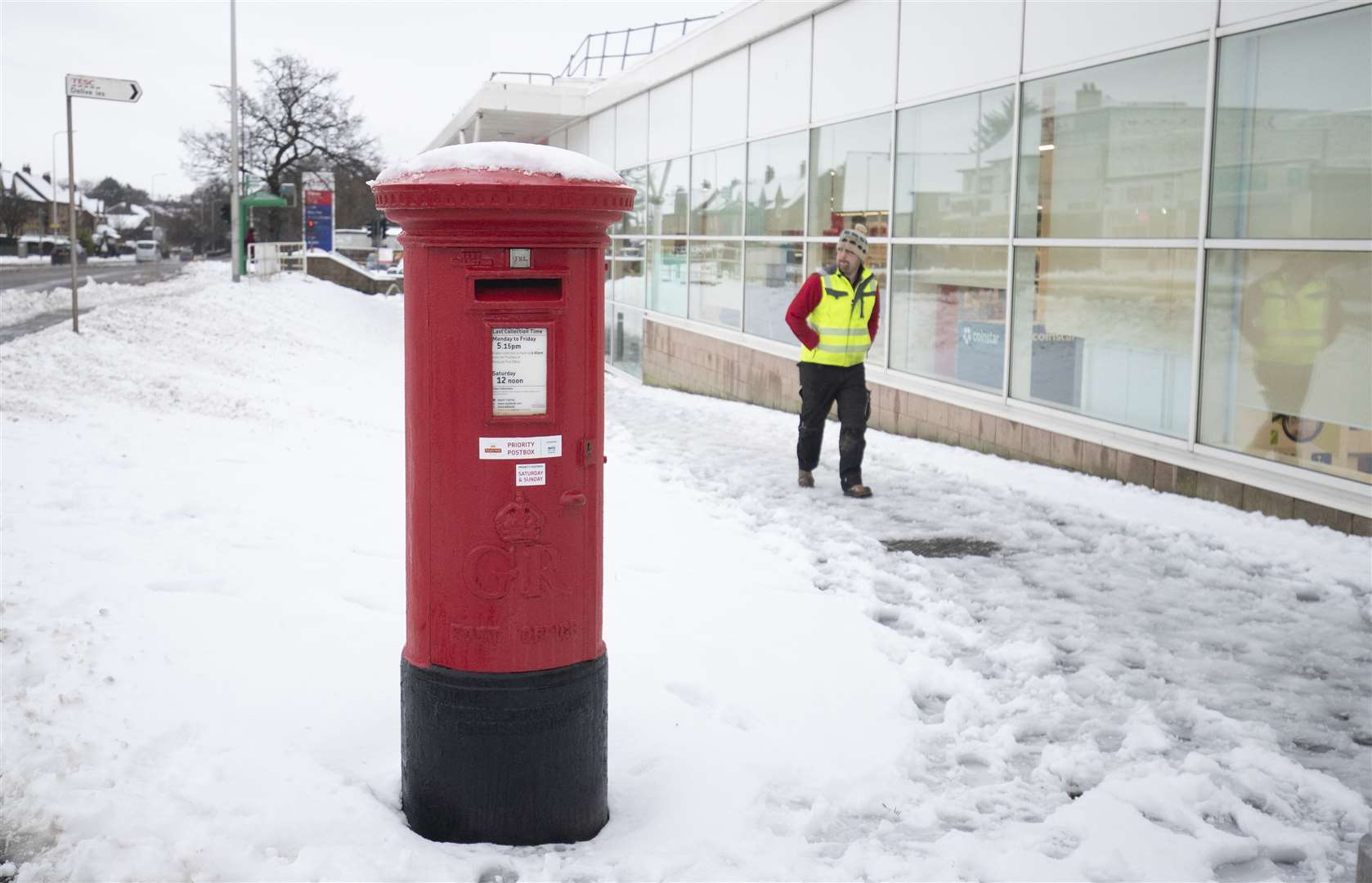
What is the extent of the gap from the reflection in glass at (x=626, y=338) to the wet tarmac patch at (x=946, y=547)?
14.9m

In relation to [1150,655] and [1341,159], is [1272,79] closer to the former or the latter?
[1341,159]

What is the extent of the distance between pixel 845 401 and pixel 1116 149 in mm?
2704

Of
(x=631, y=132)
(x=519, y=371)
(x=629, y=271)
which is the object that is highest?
(x=631, y=132)

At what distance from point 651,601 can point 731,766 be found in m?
1.86

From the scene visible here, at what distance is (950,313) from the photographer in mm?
11445

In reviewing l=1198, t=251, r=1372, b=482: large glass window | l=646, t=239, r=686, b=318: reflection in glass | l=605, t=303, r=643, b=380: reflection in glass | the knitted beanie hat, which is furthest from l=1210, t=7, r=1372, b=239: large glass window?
l=605, t=303, r=643, b=380: reflection in glass

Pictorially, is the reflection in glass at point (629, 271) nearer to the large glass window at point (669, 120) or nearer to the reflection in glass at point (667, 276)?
the reflection in glass at point (667, 276)

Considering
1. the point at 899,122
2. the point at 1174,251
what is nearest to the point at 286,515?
the point at 1174,251

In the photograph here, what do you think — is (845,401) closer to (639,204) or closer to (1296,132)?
(1296,132)

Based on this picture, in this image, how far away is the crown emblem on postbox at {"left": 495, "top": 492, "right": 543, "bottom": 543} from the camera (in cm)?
339

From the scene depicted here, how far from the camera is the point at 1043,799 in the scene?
158 inches

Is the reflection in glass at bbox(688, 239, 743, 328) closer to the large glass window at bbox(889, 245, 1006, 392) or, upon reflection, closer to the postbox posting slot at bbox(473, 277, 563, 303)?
the large glass window at bbox(889, 245, 1006, 392)

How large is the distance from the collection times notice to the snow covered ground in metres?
1.20

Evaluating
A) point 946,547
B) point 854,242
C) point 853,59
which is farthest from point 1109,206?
point 853,59
